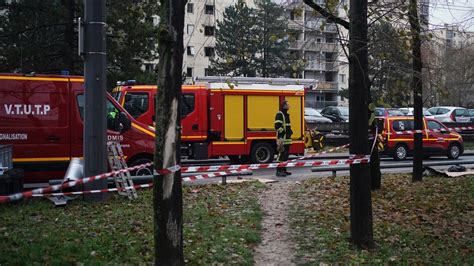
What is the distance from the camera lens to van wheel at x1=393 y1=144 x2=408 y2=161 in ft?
70.9

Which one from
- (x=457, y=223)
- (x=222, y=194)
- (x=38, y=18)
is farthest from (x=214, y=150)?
(x=38, y=18)

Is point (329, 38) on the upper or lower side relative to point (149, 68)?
lower

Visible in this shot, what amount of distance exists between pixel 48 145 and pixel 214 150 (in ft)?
23.3

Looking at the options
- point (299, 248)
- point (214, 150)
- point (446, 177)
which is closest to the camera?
point (299, 248)

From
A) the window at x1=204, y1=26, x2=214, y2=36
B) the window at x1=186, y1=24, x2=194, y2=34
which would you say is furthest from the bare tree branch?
the window at x1=186, y1=24, x2=194, y2=34

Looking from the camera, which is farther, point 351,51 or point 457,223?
point 457,223

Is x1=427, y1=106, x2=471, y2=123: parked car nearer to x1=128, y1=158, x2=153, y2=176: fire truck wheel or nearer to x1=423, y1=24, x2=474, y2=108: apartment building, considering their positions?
x1=423, y1=24, x2=474, y2=108: apartment building

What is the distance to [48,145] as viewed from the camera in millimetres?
11562

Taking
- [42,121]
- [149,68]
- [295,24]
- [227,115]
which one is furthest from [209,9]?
[149,68]

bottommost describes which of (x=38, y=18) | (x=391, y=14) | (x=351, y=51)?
(x=351, y=51)

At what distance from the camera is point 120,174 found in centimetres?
1023

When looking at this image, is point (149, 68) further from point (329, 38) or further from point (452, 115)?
point (452, 115)

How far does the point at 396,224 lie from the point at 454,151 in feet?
50.2

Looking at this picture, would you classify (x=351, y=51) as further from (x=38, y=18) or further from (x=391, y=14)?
(x=38, y=18)
